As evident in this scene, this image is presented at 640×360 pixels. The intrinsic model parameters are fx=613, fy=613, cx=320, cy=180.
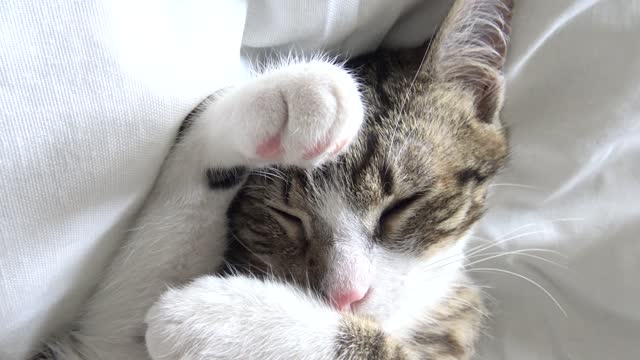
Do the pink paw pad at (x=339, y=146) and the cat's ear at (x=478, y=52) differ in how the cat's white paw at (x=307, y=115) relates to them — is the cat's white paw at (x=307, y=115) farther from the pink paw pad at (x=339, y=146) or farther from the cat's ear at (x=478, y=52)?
the cat's ear at (x=478, y=52)

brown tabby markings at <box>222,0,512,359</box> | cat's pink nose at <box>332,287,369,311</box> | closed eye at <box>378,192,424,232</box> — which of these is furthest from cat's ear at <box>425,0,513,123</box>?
cat's pink nose at <box>332,287,369,311</box>

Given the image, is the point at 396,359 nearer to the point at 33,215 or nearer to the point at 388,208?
the point at 388,208

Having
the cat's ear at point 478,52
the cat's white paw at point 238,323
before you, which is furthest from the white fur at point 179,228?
the cat's ear at point 478,52

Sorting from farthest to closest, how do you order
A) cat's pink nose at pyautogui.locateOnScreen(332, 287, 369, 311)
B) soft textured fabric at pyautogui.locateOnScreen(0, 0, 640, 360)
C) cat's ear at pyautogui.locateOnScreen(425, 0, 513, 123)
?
cat's ear at pyautogui.locateOnScreen(425, 0, 513, 123)
cat's pink nose at pyautogui.locateOnScreen(332, 287, 369, 311)
soft textured fabric at pyautogui.locateOnScreen(0, 0, 640, 360)

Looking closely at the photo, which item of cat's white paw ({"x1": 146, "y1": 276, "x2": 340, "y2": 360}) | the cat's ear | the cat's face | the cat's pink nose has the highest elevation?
the cat's ear

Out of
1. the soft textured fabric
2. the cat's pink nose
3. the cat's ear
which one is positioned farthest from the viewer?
the cat's ear

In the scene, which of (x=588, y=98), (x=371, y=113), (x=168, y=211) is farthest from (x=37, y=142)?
(x=588, y=98)

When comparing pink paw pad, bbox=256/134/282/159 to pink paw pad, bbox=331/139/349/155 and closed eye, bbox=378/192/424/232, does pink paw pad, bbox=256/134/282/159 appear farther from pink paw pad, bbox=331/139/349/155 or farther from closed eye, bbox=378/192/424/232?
closed eye, bbox=378/192/424/232
